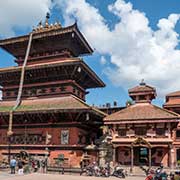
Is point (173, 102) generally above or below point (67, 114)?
above

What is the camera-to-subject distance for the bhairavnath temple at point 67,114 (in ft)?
122

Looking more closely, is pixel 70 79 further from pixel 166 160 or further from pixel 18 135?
pixel 166 160

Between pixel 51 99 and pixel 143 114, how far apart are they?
1293 centimetres

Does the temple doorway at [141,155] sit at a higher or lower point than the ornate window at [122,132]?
lower

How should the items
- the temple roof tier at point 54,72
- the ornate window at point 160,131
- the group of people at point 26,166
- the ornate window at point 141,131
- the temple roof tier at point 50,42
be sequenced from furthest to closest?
the temple roof tier at point 50,42 < the temple roof tier at point 54,72 < the ornate window at point 141,131 < the ornate window at point 160,131 < the group of people at point 26,166

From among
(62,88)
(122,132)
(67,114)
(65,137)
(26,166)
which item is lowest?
(26,166)

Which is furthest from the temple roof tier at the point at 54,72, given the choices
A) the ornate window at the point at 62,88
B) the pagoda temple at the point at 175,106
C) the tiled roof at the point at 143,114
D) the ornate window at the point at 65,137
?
the pagoda temple at the point at 175,106

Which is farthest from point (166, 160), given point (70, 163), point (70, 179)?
point (70, 179)

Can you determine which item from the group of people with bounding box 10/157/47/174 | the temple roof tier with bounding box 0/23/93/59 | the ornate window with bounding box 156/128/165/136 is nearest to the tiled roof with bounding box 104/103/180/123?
the ornate window with bounding box 156/128/165/136

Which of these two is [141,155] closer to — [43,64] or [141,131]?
[141,131]

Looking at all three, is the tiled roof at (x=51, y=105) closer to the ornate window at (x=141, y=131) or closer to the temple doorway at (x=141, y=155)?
the ornate window at (x=141, y=131)

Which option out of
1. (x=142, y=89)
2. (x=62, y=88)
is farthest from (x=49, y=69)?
(x=142, y=89)

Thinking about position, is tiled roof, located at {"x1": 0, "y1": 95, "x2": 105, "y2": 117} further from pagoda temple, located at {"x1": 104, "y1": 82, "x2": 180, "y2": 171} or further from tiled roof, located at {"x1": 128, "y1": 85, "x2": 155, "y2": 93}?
tiled roof, located at {"x1": 128, "y1": 85, "x2": 155, "y2": 93}

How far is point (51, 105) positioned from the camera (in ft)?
133
